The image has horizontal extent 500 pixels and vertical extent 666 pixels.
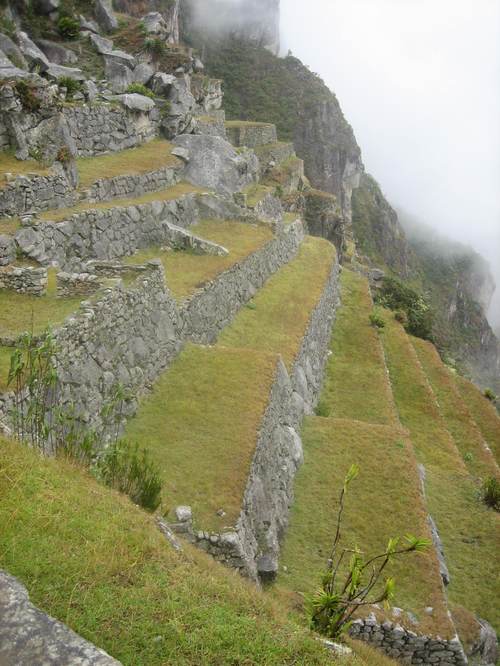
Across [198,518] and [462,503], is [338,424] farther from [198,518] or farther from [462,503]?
[198,518]

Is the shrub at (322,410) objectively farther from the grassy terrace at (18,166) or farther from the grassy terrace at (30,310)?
the grassy terrace at (18,166)

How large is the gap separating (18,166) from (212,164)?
485 inches

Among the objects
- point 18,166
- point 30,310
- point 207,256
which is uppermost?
point 18,166

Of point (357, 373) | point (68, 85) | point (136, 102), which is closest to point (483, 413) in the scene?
point (357, 373)

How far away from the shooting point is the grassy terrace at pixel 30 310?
12.0m

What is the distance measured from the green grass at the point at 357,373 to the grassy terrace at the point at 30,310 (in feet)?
37.9

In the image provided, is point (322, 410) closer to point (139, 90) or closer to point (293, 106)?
point (139, 90)

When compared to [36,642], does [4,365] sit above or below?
below

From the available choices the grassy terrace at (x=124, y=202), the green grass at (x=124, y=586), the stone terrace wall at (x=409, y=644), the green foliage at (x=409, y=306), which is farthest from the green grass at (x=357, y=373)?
the green grass at (x=124, y=586)

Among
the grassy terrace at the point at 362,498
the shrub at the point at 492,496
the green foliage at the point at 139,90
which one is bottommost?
the shrub at the point at 492,496

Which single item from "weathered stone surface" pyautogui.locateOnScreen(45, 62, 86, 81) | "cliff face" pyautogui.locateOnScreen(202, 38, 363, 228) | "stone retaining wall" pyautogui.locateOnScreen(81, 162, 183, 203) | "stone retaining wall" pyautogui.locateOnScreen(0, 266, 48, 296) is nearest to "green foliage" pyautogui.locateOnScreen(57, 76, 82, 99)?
"weathered stone surface" pyautogui.locateOnScreen(45, 62, 86, 81)

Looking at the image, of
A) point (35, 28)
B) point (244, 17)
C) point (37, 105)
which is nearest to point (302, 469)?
point (37, 105)

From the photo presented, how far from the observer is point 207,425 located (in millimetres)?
13500

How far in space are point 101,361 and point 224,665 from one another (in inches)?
321
